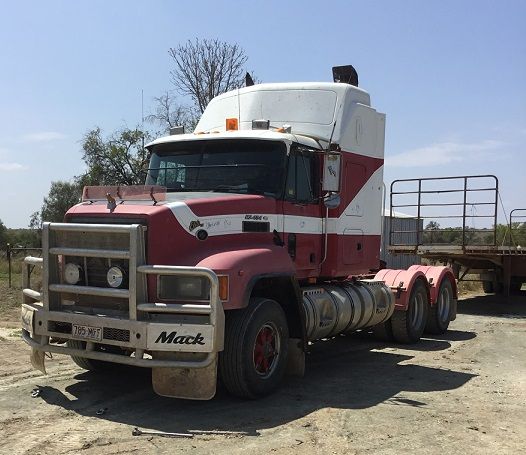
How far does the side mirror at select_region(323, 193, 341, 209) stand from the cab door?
181mm

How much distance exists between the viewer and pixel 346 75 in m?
9.79

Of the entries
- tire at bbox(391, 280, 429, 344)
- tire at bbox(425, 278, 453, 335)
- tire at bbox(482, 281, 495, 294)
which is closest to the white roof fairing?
tire at bbox(391, 280, 429, 344)

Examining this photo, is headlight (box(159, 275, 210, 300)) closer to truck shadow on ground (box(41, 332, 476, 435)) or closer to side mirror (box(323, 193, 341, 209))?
truck shadow on ground (box(41, 332, 476, 435))

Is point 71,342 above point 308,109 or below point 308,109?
below

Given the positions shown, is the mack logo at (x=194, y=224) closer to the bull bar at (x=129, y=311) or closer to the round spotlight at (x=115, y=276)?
the bull bar at (x=129, y=311)

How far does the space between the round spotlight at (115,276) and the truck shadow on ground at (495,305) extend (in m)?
11.6

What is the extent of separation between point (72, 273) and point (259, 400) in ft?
7.77

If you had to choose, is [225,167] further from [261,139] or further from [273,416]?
[273,416]

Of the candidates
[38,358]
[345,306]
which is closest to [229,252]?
[38,358]

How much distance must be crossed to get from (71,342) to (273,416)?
7.56 ft

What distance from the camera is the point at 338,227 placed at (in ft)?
28.3

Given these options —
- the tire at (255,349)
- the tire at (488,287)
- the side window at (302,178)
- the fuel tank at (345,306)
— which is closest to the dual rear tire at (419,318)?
the fuel tank at (345,306)

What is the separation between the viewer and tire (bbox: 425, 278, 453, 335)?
1202 centimetres

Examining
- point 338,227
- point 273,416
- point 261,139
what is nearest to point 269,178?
point 261,139
